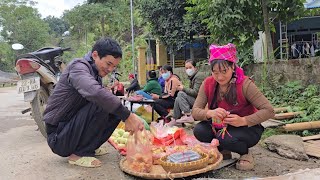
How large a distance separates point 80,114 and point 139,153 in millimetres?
668

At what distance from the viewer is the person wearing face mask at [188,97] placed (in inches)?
226

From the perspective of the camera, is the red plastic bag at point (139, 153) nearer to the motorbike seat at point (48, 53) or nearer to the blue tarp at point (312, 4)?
the motorbike seat at point (48, 53)

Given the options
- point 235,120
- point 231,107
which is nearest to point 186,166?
point 235,120

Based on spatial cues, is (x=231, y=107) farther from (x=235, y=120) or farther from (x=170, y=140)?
(x=170, y=140)

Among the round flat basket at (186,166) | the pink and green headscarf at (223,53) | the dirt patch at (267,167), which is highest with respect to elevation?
the pink and green headscarf at (223,53)

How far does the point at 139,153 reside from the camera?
3.04m

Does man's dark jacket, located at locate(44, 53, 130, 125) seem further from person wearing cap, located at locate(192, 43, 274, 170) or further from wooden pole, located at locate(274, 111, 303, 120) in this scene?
wooden pole, located at locate(274, 111, 303, 120)

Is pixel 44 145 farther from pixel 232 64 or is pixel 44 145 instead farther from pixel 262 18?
pixel 262 18

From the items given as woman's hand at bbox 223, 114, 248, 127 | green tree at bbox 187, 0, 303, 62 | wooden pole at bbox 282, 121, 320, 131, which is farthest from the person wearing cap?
green tree at bbox 187, 0, 303, 62

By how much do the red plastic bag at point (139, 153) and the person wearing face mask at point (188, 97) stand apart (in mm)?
2694

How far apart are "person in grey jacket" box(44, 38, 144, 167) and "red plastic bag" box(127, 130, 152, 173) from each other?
26 cm

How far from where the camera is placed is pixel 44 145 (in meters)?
4.57

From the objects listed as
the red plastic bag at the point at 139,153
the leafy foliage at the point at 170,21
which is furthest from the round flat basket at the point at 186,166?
the leafy foliage at the point at 170,21

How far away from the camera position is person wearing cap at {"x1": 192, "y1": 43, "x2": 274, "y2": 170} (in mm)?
2998
